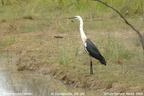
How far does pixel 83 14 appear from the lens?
1363 cm

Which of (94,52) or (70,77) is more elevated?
(94,52)

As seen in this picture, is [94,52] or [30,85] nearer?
[94,52]

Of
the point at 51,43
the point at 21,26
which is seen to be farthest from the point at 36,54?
the point at 21,26

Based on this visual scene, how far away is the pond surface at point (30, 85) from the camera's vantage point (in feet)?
24.5

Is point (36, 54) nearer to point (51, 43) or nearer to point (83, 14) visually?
point (51, 43)

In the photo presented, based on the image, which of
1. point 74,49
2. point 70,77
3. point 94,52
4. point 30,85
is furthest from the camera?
point 74,49

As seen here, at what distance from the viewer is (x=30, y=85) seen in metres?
8.23

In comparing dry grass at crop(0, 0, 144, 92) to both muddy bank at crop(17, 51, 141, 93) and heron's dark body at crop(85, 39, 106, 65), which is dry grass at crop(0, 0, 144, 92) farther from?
heron's dark body at crop(85, 39, 106, 65)

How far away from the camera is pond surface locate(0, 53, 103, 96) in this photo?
7.48 metres

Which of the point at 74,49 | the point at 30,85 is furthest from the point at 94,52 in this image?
the point at 74,49

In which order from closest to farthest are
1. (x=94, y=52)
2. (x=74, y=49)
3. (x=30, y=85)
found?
1. (x=94, y=52)
2. (x=30, y=85)
3. (x=74, y=49)

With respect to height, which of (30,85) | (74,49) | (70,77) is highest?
(74,49)

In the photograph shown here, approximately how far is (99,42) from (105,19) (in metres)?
3.65

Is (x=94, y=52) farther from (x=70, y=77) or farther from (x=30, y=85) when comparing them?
(x=30, y=85)
